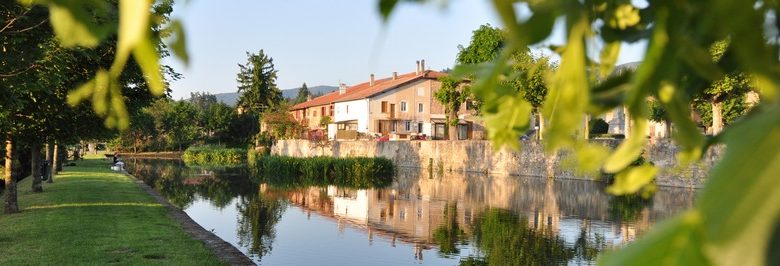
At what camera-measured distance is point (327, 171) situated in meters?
34.8

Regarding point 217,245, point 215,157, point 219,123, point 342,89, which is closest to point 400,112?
point 342,89

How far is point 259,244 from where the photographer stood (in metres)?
14.4

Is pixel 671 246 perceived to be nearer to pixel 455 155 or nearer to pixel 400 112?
pixel 455 155

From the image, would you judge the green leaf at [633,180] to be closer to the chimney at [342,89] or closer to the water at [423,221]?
the water at [423,221]

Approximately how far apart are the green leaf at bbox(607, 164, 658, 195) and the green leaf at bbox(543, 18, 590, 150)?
30 cm

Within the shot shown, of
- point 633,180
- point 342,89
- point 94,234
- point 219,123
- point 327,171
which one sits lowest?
point 94,234

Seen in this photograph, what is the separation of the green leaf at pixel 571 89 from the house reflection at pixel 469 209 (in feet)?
35.8

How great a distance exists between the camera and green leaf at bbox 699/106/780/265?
1.41 feet

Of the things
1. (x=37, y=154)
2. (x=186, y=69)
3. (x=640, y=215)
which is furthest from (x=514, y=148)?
(x=37, y=154)

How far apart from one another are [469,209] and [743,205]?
19.5 m

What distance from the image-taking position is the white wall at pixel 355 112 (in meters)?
54.1

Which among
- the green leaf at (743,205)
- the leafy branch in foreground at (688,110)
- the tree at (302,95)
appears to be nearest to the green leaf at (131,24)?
the leafy branch in foreground at (688,110)

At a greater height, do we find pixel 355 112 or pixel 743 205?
pixel 355 112

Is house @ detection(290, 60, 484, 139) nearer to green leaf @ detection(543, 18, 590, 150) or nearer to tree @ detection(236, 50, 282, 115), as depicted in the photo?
tree @ detection(236, 50, 282, 115)
